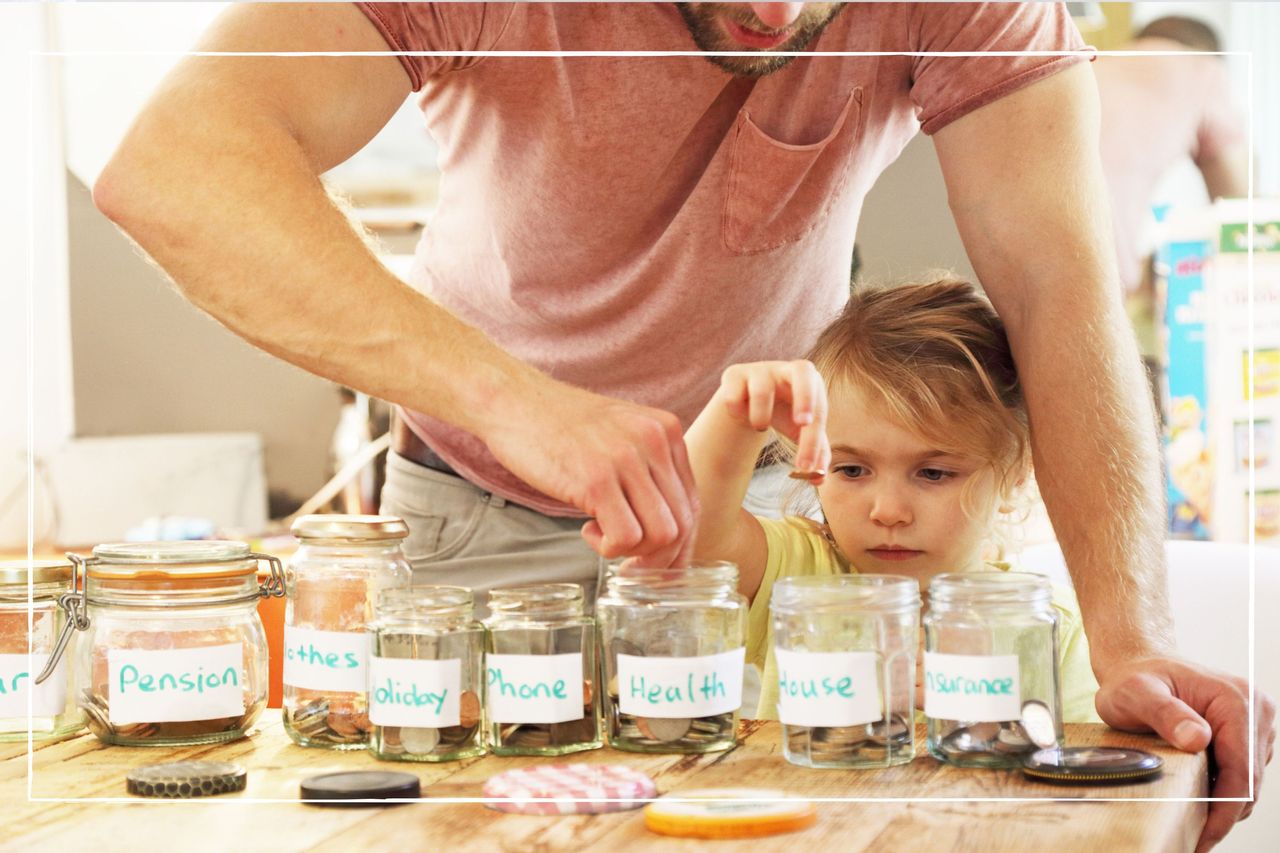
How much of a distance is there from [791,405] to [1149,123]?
0.34 meters

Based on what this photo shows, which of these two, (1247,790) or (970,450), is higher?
(970,450)

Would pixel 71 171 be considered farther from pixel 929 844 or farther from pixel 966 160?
pixel 929 844

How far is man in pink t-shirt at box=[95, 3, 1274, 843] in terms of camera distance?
741 millimetres

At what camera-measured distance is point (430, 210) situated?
0.93 meters

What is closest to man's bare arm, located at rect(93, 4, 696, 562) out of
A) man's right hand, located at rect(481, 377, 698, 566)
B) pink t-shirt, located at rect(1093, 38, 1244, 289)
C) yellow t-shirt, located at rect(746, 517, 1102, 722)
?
man's right hand, located at rect(481, 377, 698, 566)

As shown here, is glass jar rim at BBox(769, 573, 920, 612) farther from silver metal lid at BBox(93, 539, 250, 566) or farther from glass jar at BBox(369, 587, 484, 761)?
silver metal lid at BBox(93, 539, 250, 566)

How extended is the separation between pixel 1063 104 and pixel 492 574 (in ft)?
1.70

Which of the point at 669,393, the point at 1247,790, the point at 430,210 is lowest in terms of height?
the point at 1247,790

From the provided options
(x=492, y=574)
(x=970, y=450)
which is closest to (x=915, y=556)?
(x=970, y=450)

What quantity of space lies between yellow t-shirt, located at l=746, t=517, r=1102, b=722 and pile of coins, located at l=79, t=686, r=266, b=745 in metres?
0.31

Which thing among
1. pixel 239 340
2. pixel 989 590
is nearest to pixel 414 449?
pixel 239 340

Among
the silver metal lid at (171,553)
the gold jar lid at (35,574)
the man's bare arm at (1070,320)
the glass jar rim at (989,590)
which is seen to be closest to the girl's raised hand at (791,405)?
the glass jar rim at (989,590)

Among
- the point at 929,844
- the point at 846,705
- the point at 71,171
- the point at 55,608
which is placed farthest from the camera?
the point at 71,171

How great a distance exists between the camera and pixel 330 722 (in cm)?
77
